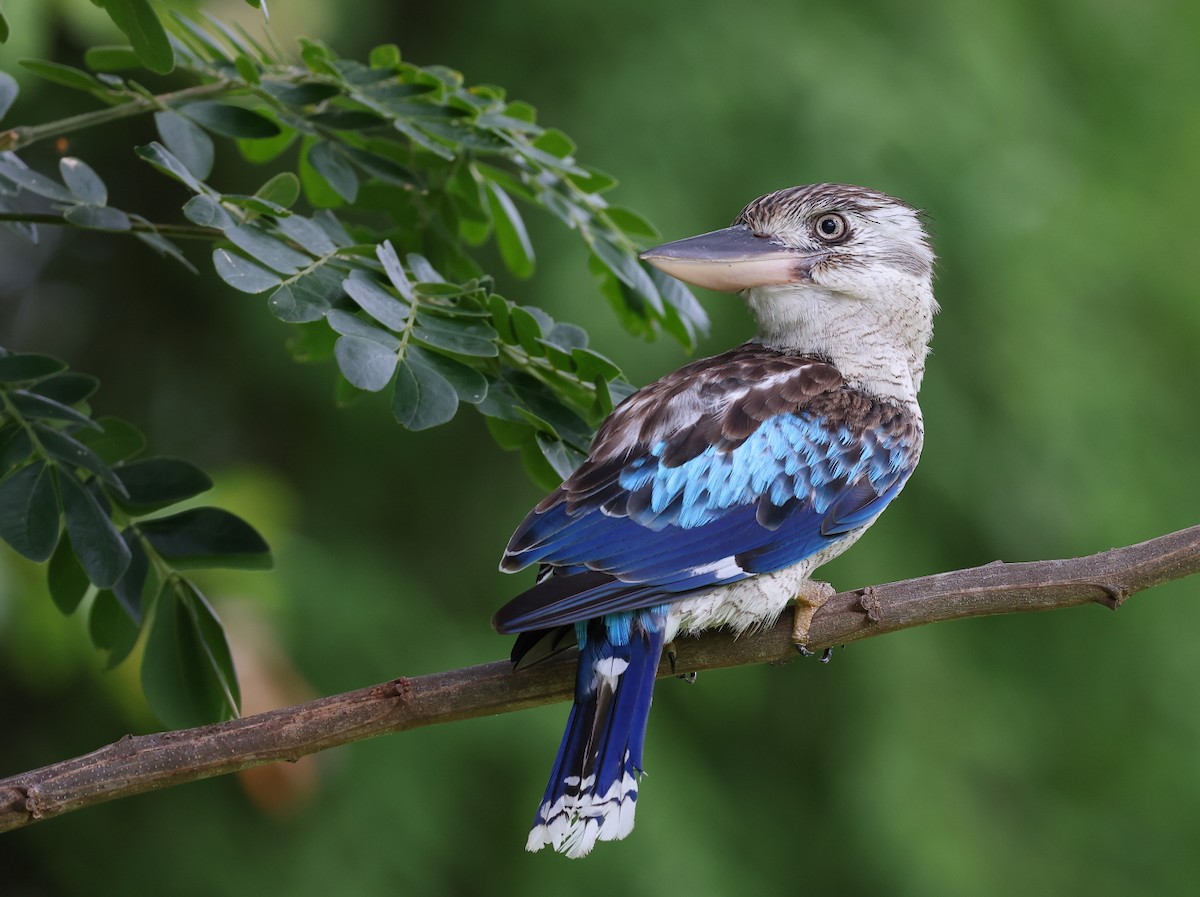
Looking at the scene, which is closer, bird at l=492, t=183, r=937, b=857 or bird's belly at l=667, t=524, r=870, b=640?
bird at l=492, t=183, r=937, b=857

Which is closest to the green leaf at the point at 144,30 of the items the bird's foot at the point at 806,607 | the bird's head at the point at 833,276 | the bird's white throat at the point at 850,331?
the bird's head at the point at 833,276

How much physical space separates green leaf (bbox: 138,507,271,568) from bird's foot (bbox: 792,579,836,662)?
3.19 ft

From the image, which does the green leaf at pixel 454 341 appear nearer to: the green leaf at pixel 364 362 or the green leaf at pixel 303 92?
the green leaf at pixel 364 362

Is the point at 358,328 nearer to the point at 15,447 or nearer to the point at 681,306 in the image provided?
the point at 15,447

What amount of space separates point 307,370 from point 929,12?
2.62m

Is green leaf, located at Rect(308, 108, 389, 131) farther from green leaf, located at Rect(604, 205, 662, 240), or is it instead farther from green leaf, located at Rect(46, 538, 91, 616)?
green leaf, located at Rect(46, 538, 91, 616)

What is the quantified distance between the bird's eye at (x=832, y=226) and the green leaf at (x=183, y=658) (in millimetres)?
1511

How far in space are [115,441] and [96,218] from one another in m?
0.44

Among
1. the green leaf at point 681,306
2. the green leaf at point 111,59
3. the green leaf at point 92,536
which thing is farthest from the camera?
the green leaf at point 681,306

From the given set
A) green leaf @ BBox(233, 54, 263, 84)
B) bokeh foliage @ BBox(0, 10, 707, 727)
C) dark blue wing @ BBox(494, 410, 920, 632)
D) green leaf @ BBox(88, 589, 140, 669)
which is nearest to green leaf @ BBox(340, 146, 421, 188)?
bokeh foliage @ BBox(0, 10, 707, 727)

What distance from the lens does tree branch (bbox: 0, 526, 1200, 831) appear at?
2104 millimetres

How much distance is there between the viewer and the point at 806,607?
8.39 ft

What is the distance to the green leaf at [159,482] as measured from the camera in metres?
2.34

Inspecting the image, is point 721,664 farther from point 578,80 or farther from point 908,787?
point 578,80
